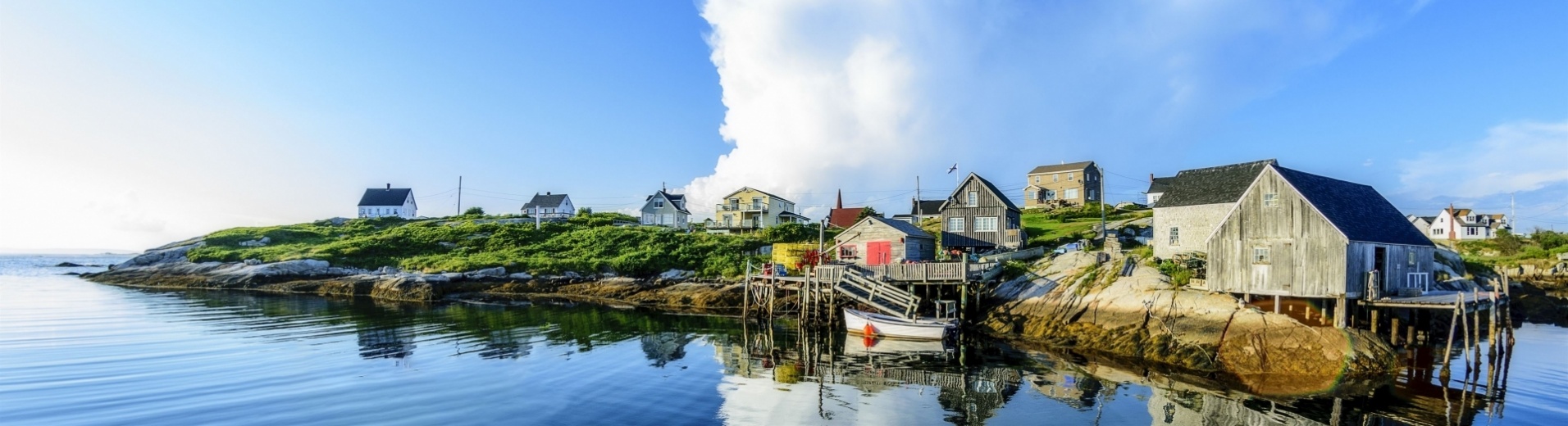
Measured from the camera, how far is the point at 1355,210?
95.0 feet

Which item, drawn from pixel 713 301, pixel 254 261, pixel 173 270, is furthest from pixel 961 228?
pixel 173 270

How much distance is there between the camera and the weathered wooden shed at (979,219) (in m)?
51.1

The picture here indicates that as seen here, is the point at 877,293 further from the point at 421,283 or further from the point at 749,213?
the point at 749,213

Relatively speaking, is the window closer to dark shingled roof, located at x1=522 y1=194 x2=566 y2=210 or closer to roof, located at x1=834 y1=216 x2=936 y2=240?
roof, located at x1=834 y1=216 x2=936 y2=240

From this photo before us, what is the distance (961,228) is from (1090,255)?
15924 mm

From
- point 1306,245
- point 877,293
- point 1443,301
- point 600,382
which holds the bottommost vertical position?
point 600,382

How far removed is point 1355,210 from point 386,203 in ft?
417

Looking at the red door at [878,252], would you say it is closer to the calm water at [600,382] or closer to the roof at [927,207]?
the calm water at [600,382]

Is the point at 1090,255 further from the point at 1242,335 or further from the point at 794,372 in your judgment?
the point at 794,372

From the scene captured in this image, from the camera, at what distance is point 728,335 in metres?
35.0

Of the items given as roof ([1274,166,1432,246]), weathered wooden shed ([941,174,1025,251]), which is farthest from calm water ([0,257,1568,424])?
weathered wooden shed ([941,174,1025,251])

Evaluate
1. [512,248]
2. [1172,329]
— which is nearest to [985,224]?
[1172,329]

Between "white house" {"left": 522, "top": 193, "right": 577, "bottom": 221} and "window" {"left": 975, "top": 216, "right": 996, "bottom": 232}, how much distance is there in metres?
75.2

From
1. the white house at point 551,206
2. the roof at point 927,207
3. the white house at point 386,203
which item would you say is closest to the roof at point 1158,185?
the roof at point 927,207
